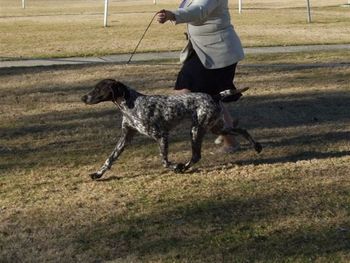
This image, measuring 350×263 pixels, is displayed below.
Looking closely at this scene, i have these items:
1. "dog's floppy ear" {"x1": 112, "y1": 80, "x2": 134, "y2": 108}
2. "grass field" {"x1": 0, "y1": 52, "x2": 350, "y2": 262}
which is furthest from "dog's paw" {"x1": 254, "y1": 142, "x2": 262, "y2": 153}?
"dog's floppy ear" {"x1": 112, "y1": 80, "x2": 134, "y2": 108}

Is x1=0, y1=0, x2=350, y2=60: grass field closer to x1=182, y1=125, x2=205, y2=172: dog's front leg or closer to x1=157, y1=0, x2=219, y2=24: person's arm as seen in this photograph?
x1=157, y1=0, x2=219, y2=24: person's arm

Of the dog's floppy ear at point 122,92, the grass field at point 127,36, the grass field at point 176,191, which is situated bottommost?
the grass field at point 127,36

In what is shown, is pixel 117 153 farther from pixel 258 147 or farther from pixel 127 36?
pixel 127 36

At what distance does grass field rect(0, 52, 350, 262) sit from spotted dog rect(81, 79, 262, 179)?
26 cm

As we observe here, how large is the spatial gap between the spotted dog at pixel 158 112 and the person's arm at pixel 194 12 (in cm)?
61

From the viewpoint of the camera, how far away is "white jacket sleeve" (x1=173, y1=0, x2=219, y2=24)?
593 centimetres

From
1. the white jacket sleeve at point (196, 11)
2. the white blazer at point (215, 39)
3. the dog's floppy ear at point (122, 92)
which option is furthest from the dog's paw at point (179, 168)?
the white jacket sleeve at point (196, 11)

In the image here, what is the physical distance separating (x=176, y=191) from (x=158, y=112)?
2.14 ft

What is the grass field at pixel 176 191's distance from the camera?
4.55 meters

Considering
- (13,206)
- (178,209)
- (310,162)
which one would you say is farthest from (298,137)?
(13,206)

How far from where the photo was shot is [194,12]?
600cm

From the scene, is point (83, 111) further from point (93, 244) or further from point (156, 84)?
point (93, 244)

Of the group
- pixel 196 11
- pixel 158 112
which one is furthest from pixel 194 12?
pixel 158 112

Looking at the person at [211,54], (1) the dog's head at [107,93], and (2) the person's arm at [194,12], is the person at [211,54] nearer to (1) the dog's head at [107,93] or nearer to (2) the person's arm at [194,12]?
(2) the person's arm at [194,12]
